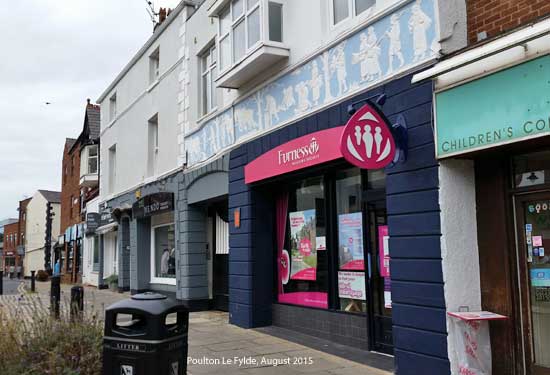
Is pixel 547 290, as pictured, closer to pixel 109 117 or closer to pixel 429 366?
pixel 429 366

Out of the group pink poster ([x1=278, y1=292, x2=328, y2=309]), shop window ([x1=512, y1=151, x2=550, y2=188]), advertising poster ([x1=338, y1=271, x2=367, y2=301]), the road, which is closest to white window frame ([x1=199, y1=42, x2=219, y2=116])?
pink poster ([x1=278, y1=292, x2=328, y2=309])

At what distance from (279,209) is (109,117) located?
1348 centimetres

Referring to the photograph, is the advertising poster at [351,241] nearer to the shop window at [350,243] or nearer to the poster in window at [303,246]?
the shop window at [350,243]

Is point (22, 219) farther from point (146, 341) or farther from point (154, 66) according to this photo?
point (146, 341)

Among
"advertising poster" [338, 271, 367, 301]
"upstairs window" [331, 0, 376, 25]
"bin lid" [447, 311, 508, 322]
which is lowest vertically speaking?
"bin lid" [447, 311, 508, 322]

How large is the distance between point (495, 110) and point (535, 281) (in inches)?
72.5

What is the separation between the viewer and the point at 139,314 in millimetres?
4410

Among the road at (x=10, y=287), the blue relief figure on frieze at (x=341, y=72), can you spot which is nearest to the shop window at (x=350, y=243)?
the blue relief figure on frieze at (x=341, y=72)

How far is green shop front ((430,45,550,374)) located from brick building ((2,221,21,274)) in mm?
58613

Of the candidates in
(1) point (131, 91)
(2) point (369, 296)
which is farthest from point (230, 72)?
(1) point (131, 91)

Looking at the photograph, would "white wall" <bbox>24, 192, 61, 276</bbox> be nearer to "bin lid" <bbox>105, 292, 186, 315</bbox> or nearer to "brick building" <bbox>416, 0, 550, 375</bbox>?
"bin lid" <bbox>105, 292, 186, 315</bbox>

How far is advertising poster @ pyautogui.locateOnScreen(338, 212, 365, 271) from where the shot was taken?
797 cm

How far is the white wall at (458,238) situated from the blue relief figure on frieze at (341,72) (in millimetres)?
1452

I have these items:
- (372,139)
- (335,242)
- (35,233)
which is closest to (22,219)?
(35,233)
